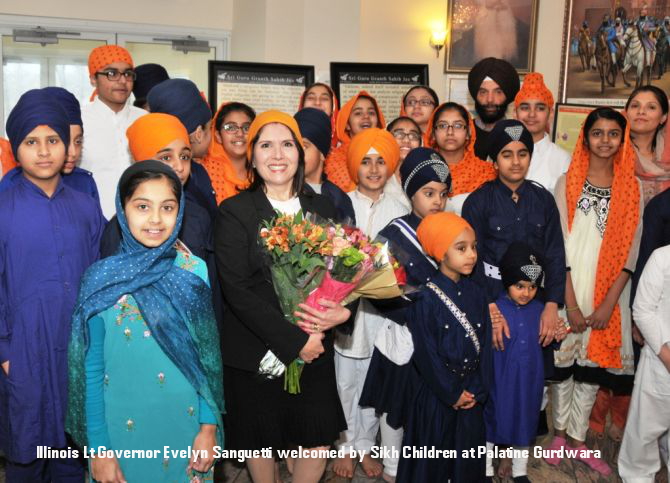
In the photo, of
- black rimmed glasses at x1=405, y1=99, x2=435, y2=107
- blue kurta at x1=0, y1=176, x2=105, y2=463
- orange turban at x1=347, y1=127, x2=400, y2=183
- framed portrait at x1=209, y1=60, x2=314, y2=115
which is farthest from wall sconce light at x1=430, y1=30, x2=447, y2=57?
blue kurta at x1=0, y1=176, x2=105, y2=463

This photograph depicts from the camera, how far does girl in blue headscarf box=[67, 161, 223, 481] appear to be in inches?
89.5

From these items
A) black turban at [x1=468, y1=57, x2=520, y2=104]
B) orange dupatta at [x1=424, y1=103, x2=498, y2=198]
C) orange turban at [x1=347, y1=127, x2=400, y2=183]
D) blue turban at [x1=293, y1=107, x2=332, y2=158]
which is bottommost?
orange dupatta at [x1=424, y1=103, x2=498, y2=198]

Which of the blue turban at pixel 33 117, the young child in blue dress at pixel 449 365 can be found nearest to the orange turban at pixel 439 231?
the young child in blue dress at pixel 449 365

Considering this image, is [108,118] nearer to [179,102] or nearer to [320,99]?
[179,102]

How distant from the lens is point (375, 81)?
255 inches

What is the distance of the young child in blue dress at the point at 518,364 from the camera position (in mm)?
3354

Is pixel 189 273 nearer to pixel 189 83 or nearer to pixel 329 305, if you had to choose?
pixel 329 305

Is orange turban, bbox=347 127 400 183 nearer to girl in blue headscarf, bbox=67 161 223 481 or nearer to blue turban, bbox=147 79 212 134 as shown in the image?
blue turban, bbox=147 79 212 134

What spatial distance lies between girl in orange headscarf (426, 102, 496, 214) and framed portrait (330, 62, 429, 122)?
2315 millimetres

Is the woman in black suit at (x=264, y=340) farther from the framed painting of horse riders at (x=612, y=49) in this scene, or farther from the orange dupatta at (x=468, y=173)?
the framed painting of horse riders at (x=612, y=49)

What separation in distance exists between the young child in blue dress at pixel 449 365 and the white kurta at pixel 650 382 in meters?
0.88

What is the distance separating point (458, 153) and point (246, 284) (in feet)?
6.69

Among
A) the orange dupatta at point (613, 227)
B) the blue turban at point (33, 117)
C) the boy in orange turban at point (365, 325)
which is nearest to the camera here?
the blue turban at point (33, 117)

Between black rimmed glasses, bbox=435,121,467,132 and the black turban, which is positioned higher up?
the black turban
